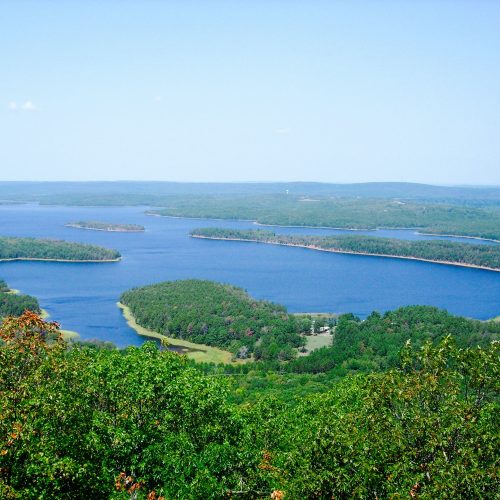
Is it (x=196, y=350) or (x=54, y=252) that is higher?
(x=54, y=252)

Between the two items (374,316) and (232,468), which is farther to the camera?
(374,316)

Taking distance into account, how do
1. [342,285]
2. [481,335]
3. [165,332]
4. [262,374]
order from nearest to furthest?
[262,374] → [481,335] → [165,332] → [342,285]

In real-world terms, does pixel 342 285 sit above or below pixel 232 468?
below

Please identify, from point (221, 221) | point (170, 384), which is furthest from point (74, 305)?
point (221, 221)

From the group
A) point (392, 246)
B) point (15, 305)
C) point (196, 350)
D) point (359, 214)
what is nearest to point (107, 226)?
point (392, 246)

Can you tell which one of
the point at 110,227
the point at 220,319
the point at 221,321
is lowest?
the point at 221,321

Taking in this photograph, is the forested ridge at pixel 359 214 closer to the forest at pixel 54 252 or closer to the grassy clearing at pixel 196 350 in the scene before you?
the forest at pixel 54 252

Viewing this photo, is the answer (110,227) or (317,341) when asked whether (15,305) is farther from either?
(110,227)

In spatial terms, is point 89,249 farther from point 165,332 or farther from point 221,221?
point 221,221
